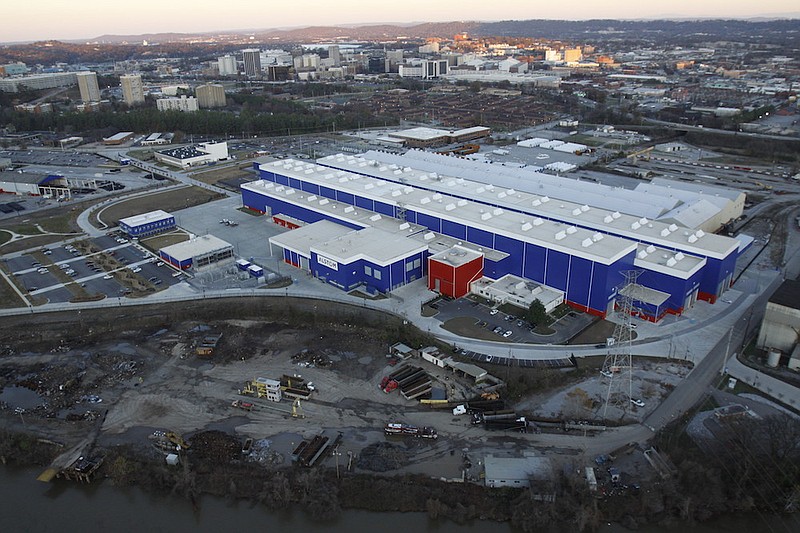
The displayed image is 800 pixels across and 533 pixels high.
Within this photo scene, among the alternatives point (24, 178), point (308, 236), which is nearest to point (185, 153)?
point (24, 178)

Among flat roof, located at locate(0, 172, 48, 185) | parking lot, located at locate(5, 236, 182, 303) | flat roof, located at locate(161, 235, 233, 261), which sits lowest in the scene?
parking lot, located at locate(5, 236, 182, 303)

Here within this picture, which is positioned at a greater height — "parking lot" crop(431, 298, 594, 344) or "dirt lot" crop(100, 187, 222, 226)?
"dirt lot" crop(100, 187, 222, 226)

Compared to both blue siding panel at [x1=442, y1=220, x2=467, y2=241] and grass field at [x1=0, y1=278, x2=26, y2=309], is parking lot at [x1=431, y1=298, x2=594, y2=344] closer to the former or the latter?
blue siding panel at [x1=442, y1=220, x2=467, y2=241]

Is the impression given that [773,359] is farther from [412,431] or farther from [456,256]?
[412,431]

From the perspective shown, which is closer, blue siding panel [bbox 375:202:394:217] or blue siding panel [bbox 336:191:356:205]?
blue siding panel [bbox 375:202:394:217]

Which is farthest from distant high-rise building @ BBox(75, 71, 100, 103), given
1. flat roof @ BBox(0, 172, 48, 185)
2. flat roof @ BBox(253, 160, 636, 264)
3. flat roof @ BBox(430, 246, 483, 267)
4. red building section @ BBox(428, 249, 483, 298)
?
red building section @ BBox(428, 249, 483, 298)

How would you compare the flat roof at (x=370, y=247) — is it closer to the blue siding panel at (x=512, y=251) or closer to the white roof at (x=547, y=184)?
the blue siding panel at (x=512, y=251)

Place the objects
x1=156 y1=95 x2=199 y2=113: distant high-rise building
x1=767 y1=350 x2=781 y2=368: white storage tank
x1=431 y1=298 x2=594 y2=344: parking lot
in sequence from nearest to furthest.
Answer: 1. x1=767 y1=350 x2=781 y2=368: white storage tank
2. x1=431 y1=298 x2=594 y2=344: parking lot
3. x1=156 y1=95 x2=199 y2=113: distant high-rise building
